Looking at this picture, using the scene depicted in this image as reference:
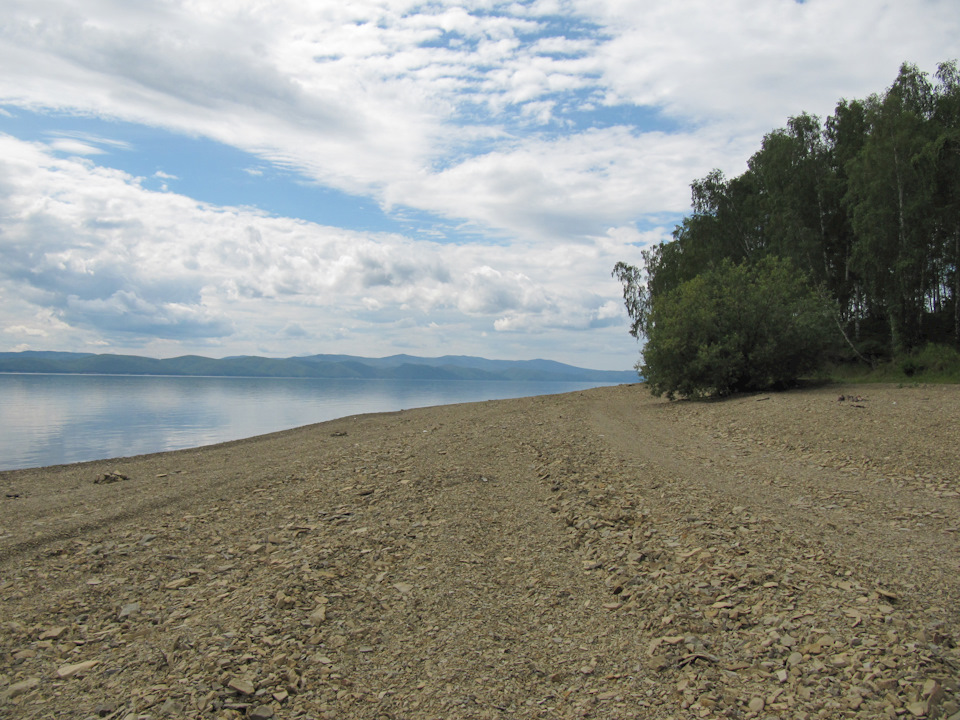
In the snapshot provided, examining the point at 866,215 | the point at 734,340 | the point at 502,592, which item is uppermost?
the point at 866,215

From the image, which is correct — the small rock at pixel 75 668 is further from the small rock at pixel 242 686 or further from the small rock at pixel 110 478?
the small rock at pixel 110 478

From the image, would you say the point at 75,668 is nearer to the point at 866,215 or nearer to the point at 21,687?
the point at 21,687

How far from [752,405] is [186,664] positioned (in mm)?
16426

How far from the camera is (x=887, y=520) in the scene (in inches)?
292

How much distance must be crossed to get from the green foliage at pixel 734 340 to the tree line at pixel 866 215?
4.28 ft

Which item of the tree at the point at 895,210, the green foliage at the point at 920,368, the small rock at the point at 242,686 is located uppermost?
the tree at the point at 895,210

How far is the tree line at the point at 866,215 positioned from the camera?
1084 inches

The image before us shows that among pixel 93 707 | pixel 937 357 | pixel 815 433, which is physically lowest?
pixel 93 707

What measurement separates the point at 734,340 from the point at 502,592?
1788 centimetres

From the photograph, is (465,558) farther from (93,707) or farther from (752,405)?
(752,405)

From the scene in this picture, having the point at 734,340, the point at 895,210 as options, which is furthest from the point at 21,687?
the point at 895,210

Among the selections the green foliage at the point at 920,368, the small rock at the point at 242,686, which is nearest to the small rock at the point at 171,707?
the small rock at the point at 242,686

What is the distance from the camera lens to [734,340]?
69.0 ft

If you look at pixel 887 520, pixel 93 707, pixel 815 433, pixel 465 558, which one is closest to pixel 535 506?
pixel 465 558
